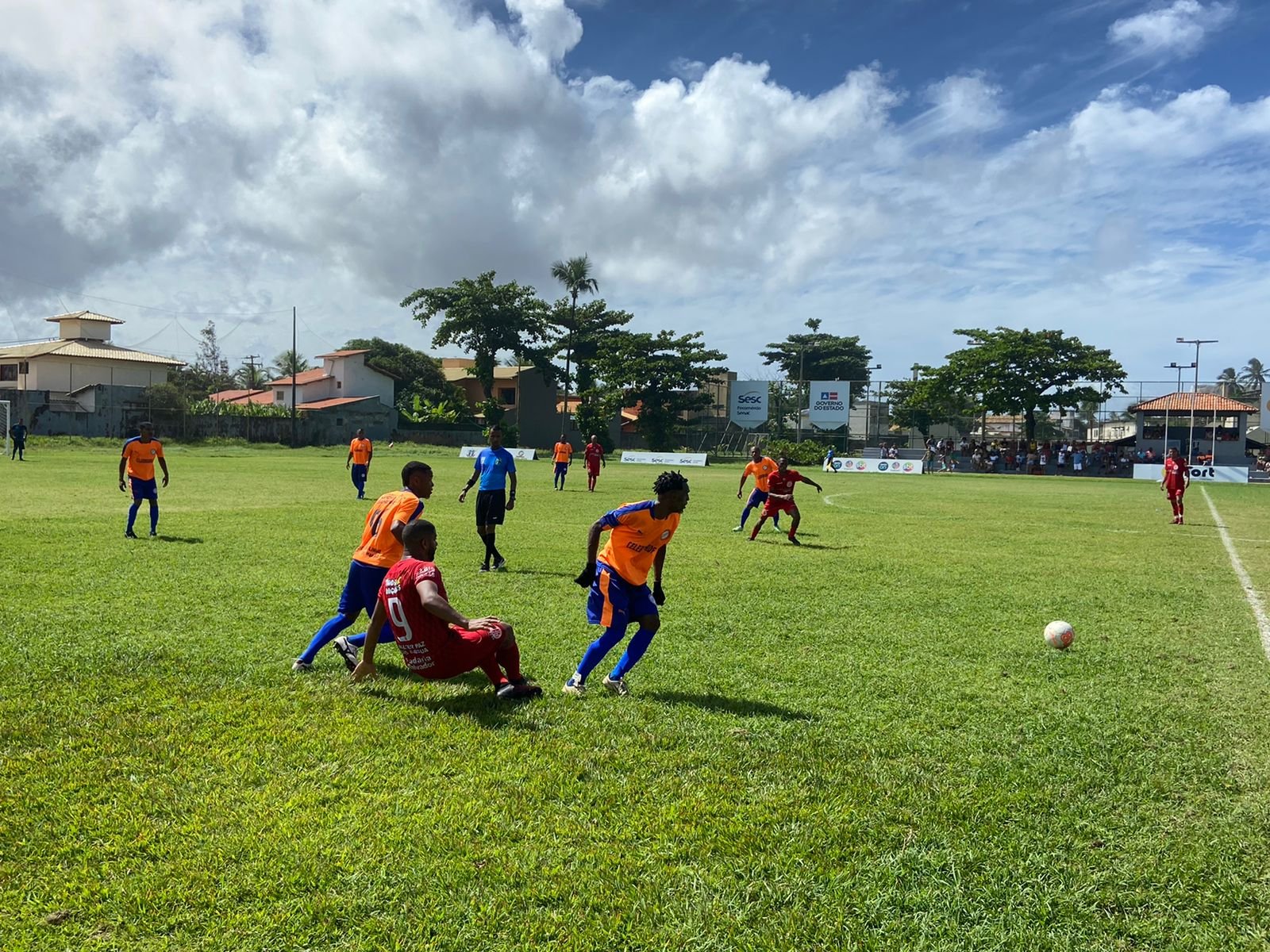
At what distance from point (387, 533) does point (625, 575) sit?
1909 mm

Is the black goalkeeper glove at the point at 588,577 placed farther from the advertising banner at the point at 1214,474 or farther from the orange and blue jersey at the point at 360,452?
the advertising banner at the point at 1214,474

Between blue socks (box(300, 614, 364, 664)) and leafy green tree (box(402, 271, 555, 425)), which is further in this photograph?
leafy green tree (box(402, 271, 555, 425))

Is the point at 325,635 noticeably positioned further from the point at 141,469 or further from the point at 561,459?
the point at 561,459

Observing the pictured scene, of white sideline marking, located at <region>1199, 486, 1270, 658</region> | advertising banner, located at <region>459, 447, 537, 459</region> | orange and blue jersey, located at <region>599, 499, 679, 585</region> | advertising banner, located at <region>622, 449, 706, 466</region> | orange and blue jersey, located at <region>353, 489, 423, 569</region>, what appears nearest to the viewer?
orange and blue jersey, located at <region>599, 499, 679, 585</region>

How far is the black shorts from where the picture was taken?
12.6m

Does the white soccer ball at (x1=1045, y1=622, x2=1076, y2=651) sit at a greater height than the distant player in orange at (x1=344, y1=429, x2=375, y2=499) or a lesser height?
lesser

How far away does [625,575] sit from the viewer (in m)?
6.71

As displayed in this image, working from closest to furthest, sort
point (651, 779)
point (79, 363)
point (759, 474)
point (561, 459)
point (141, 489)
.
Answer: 1. point (651, 779)
2. point (141, 489)
3. point (759, 474)
4. point (561, 459)
5. point (79, 363)

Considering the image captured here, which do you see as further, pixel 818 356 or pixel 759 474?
pixel 818 356

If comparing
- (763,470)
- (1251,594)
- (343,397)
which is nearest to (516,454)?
(343,397)

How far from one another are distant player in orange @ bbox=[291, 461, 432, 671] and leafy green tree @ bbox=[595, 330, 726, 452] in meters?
55.9

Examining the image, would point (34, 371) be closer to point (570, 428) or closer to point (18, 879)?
point (570, 428)

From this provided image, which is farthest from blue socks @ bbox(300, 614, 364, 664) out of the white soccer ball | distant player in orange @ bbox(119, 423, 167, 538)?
distant player in orange @ bbox(119, 423, 167, 538)

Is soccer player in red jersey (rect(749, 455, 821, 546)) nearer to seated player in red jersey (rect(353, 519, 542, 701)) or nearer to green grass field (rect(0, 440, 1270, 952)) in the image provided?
green grass field (rect(0, 440, 1270, 952))
